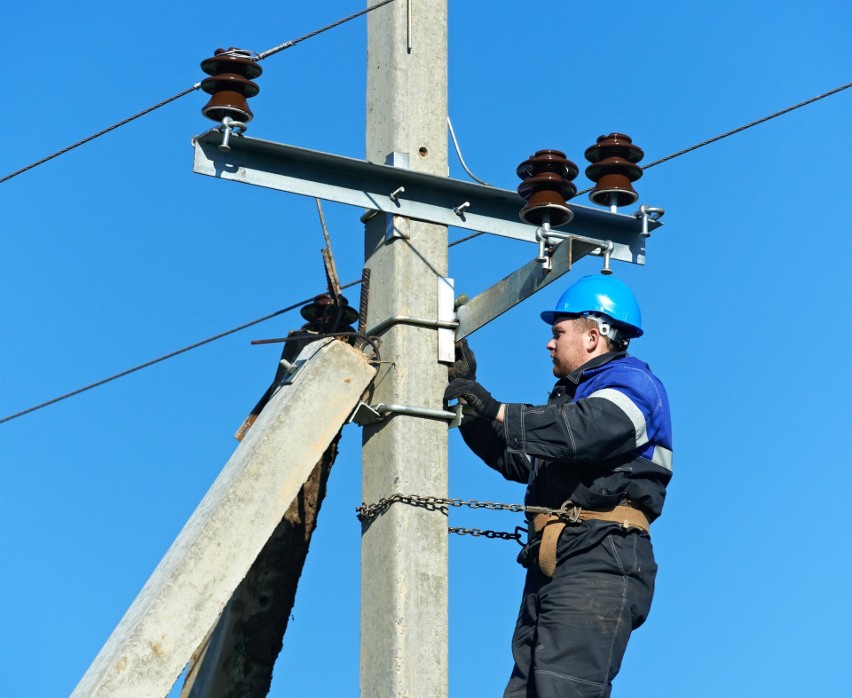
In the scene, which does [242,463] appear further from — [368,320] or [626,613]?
[626,613]

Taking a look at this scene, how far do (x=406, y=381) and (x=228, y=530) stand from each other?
90cm

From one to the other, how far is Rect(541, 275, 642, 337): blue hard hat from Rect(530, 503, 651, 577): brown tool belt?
82cm

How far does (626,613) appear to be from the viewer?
616 centimetres

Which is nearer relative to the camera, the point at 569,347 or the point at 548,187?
the point at 548,187

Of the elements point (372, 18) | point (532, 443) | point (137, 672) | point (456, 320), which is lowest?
point (137, 672)

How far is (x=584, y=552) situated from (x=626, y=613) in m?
0.26

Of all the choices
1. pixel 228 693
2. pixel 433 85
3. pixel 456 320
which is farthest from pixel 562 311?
pixel 228 693

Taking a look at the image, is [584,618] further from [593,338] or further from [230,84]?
[230,84]

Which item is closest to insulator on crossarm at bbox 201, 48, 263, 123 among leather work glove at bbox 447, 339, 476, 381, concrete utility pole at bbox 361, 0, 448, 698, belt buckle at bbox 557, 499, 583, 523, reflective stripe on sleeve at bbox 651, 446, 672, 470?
concrete utility pole at bbox 361, 0, 448, 698

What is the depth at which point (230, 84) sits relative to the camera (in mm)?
6254

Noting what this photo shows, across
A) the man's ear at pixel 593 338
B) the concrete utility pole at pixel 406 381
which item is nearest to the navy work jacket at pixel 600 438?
the man's ear at pixel 593 338

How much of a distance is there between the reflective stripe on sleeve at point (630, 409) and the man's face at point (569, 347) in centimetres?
45

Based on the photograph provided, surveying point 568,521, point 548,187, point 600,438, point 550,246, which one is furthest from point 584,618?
point 548,187

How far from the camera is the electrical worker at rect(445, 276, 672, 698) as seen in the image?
6.05 metres
